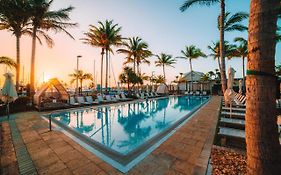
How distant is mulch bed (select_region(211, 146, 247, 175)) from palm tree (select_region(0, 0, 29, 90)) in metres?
17.3

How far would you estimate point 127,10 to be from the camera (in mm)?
10930

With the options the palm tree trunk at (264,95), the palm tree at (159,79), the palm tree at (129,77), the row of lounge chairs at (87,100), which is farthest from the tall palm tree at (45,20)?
the palm tree at (159,79)

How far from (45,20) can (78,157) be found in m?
15.5

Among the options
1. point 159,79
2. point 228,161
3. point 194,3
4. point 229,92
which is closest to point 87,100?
point 229,92

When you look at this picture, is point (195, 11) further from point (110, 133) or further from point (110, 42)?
point (110, 42)

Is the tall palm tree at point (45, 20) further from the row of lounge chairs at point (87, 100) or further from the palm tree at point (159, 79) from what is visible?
the palm tree at point (159, 79)

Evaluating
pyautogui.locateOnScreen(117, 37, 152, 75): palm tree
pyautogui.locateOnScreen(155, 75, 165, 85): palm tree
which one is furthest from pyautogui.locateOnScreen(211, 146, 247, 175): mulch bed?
pyautogui.locateOnScreen(155, 75, 165, 85): palm tree

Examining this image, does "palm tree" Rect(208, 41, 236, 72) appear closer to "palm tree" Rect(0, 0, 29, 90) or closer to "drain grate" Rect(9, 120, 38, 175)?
"palm tree" Rect(0, 0, 29, 90)

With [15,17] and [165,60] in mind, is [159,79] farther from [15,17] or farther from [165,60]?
[15,17]

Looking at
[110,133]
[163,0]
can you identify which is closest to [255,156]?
[110,133]

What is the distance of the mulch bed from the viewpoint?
3.04 metres

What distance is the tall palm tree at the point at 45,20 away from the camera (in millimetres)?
12836

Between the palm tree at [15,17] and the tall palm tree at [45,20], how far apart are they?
0.62 meters

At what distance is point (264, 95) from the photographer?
1729mm
